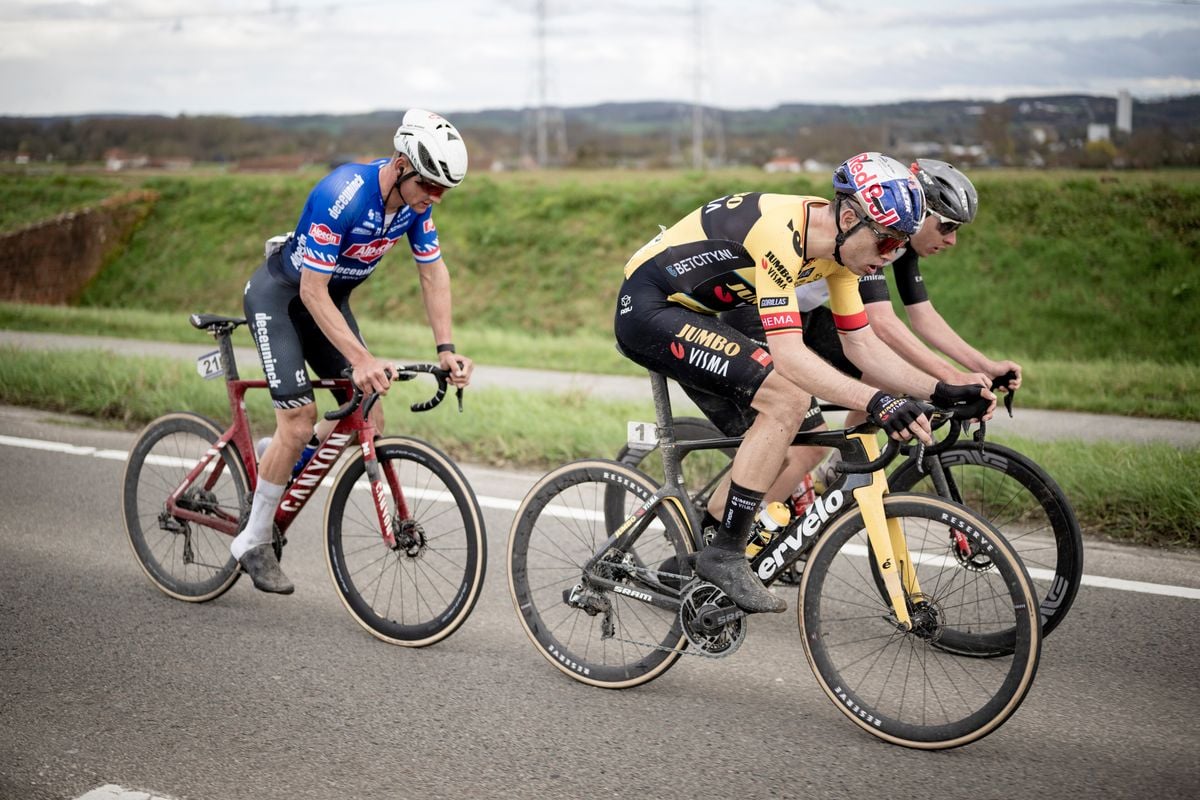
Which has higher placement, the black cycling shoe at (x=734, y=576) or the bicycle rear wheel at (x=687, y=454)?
the bicycle rear wheel at (x=687, y=454)

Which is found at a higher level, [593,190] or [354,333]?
[593,190]

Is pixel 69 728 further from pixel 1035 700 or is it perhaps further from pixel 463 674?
pixel 1035 700

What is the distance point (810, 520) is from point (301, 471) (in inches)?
94.5

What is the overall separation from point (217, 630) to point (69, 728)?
104 cm

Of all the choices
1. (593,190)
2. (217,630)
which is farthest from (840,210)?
(593,190)

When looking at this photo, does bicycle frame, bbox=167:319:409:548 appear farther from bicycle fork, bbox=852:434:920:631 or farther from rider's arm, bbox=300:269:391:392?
bicycle fork, bbox=852:434:920:631

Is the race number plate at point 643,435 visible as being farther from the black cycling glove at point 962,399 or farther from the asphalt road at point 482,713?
the black cycling glove at point 962,399

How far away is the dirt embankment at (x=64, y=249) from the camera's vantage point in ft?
76.0

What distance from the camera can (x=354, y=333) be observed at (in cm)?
507

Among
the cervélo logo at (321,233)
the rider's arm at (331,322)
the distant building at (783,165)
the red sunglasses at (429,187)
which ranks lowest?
the rider's arm at (331,322)

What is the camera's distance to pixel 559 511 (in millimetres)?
5180

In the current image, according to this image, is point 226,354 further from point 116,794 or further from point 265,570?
point 116,794

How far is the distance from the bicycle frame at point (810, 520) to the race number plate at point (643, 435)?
4 cm

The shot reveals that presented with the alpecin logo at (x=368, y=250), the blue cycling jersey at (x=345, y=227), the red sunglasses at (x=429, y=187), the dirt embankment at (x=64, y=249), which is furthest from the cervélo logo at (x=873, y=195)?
the dirt embankment at (x=64, y=249)
